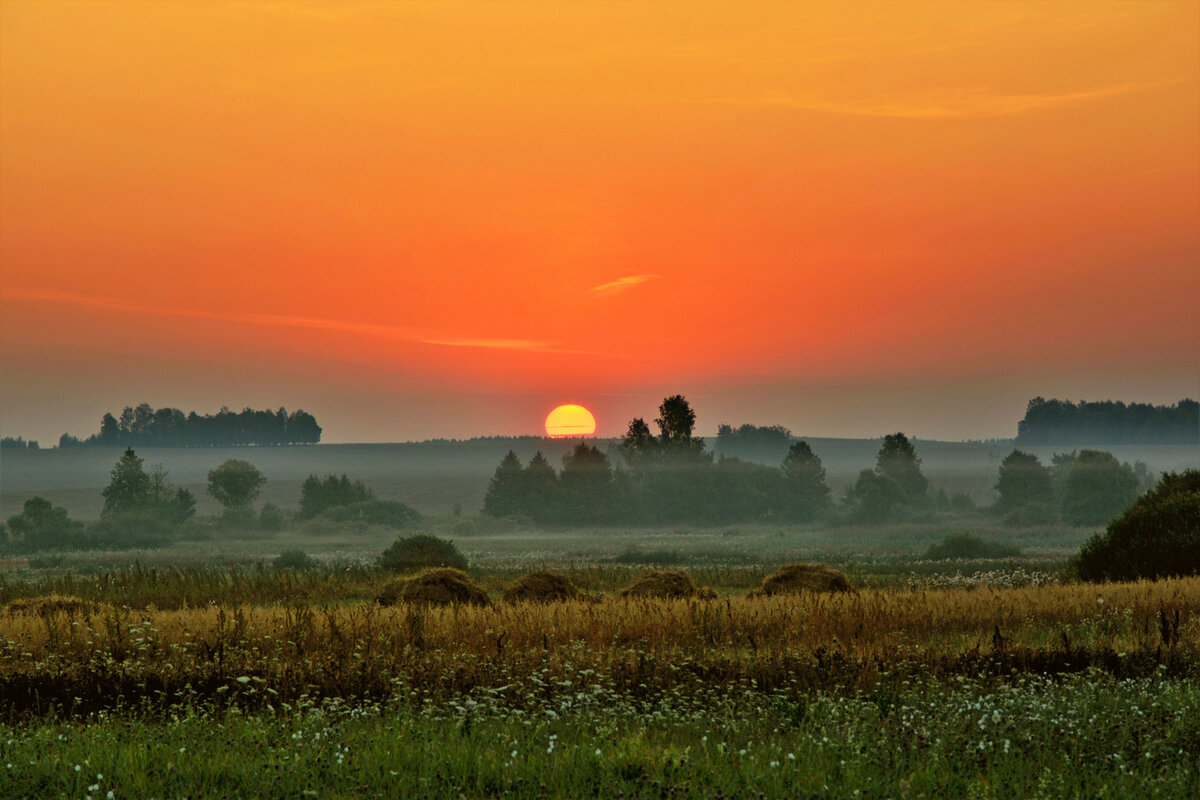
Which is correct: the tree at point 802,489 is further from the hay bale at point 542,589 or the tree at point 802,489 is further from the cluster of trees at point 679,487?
the hay bale at point 542,589

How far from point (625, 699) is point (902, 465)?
11379 cm

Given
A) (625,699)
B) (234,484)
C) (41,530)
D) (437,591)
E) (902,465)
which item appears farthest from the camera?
(902,465)

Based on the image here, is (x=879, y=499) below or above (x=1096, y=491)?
below

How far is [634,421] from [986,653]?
104 m

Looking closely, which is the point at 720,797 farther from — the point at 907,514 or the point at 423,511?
the point at 423,511

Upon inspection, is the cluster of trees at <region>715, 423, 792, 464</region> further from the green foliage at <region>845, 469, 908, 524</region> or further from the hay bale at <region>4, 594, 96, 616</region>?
the hay bale at <region>4, 594, 96, 616</region>

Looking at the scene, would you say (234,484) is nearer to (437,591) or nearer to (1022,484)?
(1022,484)

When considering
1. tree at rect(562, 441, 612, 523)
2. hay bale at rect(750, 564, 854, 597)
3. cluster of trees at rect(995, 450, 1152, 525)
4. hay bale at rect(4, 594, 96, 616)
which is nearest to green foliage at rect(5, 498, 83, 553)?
tree at rect(562, 441, 612, 523)

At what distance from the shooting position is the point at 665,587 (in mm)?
23891

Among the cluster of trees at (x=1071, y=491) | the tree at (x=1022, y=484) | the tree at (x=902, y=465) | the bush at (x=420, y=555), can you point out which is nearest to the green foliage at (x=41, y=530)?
the bush at (x=420, y=555)

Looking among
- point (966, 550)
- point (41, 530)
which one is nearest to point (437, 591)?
point (966, 550)

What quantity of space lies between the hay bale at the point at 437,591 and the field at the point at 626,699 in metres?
1.93

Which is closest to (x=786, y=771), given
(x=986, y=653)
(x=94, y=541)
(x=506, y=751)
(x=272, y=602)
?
(x=506, y=751)

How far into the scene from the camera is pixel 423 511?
18350 centimetres
